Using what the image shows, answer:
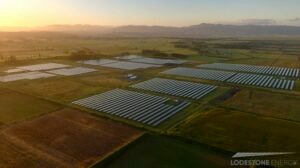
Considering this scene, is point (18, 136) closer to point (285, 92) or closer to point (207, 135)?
point (207, 135)

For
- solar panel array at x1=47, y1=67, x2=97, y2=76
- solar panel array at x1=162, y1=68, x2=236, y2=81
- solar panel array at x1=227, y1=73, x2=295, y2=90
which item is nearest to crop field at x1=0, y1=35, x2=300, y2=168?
solar panel array at x1=227, y1=73, x2=295, y2=90

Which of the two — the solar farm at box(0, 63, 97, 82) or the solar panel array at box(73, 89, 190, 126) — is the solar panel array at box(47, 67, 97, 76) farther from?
the solar panel array at box(73, 89, 190, 126)

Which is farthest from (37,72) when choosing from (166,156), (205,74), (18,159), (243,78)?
(166,156)

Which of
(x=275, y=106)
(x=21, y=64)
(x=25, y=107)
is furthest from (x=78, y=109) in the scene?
(x=21, y=64)

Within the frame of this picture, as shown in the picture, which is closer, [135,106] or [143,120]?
[143,120]

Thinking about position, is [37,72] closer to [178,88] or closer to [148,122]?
[178,88]

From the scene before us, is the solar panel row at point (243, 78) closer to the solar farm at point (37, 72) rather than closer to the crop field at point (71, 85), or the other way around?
the crop field at point (71, 85)

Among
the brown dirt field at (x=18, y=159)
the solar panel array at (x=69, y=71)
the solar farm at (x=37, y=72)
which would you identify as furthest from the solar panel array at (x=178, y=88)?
the brown dirt field at (x=18, y=159)
